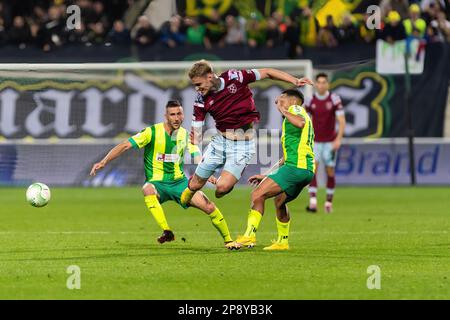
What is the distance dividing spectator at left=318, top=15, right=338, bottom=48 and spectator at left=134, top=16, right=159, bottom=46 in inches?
143

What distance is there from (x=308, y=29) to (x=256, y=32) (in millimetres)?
1232

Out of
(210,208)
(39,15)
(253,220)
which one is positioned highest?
(39,15)

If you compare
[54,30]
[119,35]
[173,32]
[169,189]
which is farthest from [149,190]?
[54,30]

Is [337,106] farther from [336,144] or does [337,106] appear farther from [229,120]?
[229,120]

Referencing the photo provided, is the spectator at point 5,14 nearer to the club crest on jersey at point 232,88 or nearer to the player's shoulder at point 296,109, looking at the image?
the club crest on jersey at point 232,88

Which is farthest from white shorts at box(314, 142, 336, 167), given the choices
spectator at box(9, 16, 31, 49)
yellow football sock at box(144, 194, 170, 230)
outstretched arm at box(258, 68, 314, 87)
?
spectator at box(9, 16, 31, 49)

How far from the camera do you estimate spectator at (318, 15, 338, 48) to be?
25719 mm

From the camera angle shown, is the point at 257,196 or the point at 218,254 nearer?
the point at 218,254

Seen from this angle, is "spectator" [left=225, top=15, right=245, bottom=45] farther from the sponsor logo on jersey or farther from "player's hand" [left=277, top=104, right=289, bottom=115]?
"player's hand" [left=277, top=104, right=289, bottom=115]

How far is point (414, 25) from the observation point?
2533cm

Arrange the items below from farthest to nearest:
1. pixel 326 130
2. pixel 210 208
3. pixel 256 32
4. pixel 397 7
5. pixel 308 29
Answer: pixel 256 32
pixel 308 29
pixel 397 7
pixel 326 130
pixel 210 208

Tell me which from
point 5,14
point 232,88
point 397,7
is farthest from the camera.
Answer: point 5,14

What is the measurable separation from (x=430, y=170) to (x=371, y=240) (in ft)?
36.1

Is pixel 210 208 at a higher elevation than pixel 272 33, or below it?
below
